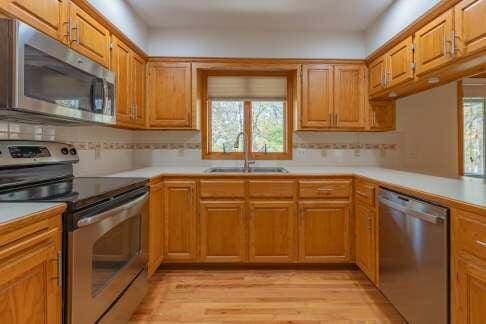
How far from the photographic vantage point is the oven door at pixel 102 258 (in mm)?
1420

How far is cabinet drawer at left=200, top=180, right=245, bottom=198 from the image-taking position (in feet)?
10.0

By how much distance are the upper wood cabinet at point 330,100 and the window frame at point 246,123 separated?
30cm

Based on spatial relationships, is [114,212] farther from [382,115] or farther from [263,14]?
[382,115]

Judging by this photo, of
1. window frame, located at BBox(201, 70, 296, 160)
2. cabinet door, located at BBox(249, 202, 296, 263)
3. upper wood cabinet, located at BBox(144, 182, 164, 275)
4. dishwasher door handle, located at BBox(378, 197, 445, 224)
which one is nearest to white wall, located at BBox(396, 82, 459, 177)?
dishwasher door handle, located at BBox(378, 197, 445, 224)

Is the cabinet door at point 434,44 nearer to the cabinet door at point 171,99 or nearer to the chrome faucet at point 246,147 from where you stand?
the chrome faucet at point 246,147

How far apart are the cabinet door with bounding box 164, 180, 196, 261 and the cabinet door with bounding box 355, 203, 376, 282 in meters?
1.41

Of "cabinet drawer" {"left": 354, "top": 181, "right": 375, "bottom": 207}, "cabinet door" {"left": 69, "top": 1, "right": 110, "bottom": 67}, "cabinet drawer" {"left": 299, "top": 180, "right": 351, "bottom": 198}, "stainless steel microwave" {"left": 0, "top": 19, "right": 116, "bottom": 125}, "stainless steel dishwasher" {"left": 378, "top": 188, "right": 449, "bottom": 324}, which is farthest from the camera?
"cabinet drawer" {"left": 299, "top": 180, "right": 351, "bottom": 198}

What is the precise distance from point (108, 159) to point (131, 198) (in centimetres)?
115

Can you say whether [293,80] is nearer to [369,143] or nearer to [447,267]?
[369,143]

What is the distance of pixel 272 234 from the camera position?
10.1 feet

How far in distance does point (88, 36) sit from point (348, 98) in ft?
7.95

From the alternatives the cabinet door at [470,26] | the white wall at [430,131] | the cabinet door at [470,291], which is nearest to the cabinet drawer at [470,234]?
the cabinet door at [470,291]

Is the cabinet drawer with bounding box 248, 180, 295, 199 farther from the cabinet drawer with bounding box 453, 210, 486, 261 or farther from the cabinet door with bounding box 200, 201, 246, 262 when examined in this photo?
the cabinet drawer with bounding box 453, 210, 486, 261

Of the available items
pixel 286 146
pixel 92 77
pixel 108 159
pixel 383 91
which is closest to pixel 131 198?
pixel 92 77
